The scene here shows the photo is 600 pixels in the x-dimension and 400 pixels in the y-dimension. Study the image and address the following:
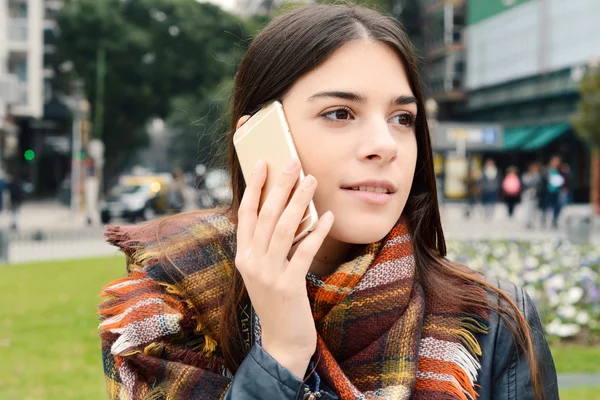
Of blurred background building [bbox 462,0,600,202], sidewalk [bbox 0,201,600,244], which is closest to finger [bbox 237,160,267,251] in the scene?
sidewalk [bbox 0,201,600,244]

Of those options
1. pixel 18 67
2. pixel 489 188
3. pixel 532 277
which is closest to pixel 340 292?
pixel 532 277

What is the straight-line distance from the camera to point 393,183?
1.63 m

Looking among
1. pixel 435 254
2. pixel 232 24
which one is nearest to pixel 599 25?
pixel 232 24

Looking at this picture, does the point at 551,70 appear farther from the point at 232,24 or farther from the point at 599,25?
the point at 232,24

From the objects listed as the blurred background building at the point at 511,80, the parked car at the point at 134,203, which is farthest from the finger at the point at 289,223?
the blurred background building at the point at 511,80

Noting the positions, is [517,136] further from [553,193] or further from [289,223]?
[289,223]

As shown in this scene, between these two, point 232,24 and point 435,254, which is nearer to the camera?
point 435,254

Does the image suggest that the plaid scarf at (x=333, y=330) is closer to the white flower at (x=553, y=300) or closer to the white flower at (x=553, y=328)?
the white flower at (x=553, y=328)

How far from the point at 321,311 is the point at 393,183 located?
13.4 inches

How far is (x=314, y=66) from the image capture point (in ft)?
5.41

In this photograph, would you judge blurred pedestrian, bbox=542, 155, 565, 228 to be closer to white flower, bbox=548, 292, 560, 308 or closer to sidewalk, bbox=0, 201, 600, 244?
sidewalk, bbox=0, 201, 600, 244

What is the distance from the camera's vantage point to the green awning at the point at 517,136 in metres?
36.5

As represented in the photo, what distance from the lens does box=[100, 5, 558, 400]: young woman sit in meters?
1.59

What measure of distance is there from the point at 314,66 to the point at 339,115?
0.13 metres
